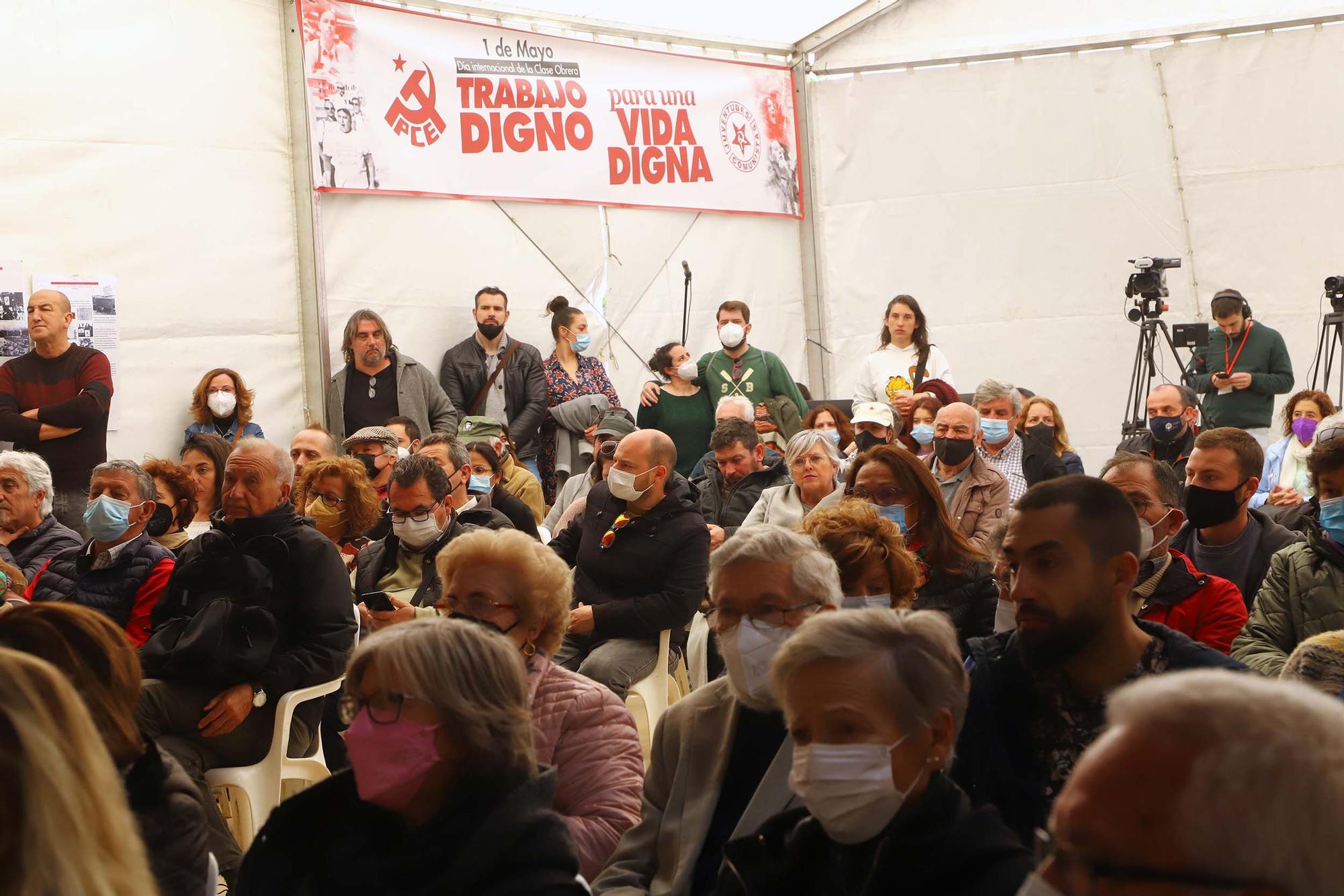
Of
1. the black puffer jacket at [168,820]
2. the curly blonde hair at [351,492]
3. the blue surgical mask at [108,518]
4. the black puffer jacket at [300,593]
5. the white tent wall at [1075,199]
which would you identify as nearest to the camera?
the black puffer jacket at [168,820]

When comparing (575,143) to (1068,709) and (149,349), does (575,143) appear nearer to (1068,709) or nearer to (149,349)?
(149,349)

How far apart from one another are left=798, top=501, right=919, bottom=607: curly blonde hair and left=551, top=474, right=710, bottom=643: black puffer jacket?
1.38 metres

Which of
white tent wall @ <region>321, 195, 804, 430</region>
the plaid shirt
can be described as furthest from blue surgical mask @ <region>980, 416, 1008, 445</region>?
white tent wall @ <region>321, 195, 804, 430</region>

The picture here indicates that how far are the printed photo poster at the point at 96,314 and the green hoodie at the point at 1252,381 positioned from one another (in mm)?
6394

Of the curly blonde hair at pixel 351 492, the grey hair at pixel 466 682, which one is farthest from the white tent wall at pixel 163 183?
the grey hair at pixel 466 682

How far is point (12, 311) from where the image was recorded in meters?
7.56

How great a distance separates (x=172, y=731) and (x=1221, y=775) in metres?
3.43

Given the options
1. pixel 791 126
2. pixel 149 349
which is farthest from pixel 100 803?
pixel 791 126

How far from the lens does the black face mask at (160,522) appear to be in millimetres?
4965

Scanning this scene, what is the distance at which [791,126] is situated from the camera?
10992 mm

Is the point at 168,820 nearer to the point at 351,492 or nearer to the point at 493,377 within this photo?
the point at 351,492

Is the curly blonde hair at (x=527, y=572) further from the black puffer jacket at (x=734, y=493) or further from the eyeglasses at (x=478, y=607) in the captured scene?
the black puffer jacket at (x=734, y=493)

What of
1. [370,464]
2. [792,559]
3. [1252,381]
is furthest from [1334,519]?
[1252,381]

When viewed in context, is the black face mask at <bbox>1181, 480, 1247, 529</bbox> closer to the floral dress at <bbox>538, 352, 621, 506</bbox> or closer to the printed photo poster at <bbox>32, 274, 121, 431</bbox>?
the floral dress at <bbox>538, 352, 621, 506</bbox>
